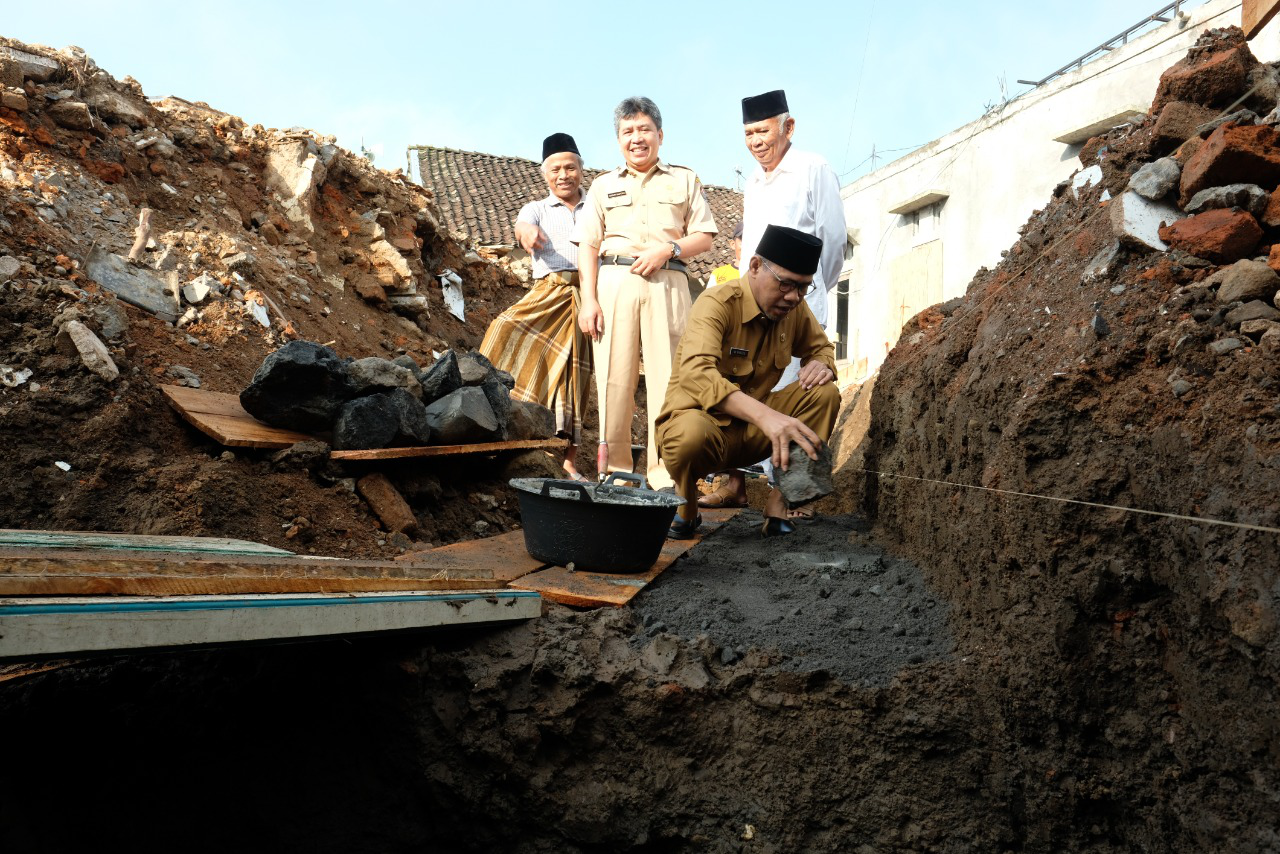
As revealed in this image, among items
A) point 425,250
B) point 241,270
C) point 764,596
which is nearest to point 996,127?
point 425,250

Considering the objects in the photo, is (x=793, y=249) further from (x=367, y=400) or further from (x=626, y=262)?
(x=367, y=400)

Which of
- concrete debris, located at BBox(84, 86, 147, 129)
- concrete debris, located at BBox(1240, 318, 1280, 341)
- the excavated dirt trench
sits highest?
concrete debris, located at BBox(84, 86, 147, 129)

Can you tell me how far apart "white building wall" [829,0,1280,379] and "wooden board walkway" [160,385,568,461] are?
6.78 m

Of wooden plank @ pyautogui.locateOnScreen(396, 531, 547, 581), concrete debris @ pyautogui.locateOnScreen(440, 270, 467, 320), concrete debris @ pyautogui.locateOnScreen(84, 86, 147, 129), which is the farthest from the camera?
concrete debris @ pyautogui.locateOnScreen(440, 270, 467, 320)

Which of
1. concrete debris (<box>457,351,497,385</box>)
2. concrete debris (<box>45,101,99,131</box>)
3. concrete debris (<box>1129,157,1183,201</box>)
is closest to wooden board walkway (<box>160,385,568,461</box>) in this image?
concrete debris (<box>457,351,497,385</box>)

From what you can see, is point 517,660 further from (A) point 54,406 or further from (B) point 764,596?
(A) point 54,406

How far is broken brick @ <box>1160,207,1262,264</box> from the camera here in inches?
83.5

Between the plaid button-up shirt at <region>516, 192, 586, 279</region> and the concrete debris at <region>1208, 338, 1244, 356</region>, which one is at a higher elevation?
the plaid button-up shirt at <region>516, 192, 586, 279</region>

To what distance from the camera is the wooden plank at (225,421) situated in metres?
3.83

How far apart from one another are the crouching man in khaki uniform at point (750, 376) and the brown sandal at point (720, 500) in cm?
92

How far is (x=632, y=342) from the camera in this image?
14.7 ft

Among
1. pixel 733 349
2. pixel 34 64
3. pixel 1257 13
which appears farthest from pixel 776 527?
pixel 34 64

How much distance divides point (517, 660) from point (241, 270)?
4362mm

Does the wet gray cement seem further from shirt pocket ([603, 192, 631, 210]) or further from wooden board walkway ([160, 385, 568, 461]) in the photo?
shirt pocket ([603, 192, 631, 210])
